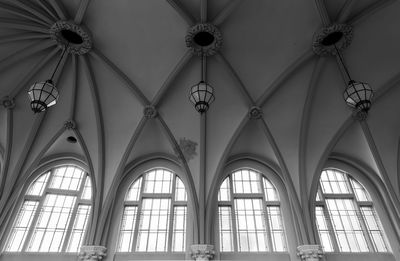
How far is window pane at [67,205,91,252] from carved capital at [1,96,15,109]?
189 inches

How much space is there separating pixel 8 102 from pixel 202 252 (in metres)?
9.30

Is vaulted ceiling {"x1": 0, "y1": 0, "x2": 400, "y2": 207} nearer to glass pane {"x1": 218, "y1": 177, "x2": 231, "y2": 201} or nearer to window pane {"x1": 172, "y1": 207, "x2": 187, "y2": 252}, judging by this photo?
glass pane {"x1": 218, "y1": 177, "x2": 231, "y2": 201}

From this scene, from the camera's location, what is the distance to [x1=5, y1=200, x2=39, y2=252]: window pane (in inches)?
402

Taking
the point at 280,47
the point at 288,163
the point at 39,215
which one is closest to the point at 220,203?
the point at 288,163

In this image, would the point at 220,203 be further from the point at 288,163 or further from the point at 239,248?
the point at 288,163

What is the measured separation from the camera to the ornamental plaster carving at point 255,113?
10.9 m

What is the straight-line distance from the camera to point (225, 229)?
10.5 metres

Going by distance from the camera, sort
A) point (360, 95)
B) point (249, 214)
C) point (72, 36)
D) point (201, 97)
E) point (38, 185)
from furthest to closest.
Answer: point (38, 185)
point (249, 214)
point (72, 36)
point (201, 97)
point (360, 95)

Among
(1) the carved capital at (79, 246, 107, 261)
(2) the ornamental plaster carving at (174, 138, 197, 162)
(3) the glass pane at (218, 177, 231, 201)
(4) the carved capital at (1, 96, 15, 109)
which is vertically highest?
(4) the carved capital at (1, 96, 15, 109)

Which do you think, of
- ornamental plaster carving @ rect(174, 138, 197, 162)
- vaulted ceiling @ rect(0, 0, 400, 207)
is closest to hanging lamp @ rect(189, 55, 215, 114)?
vaulted ceiling @ rect(0, 0, 400, 207)

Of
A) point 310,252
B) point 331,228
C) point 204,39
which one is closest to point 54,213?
point 204,39

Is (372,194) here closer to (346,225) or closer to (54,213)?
(346,225)

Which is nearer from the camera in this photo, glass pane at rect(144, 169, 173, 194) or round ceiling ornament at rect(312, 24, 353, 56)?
round ceiling ornament at rect(312, 24, 353, 56)

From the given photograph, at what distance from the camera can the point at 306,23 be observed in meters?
9.45
